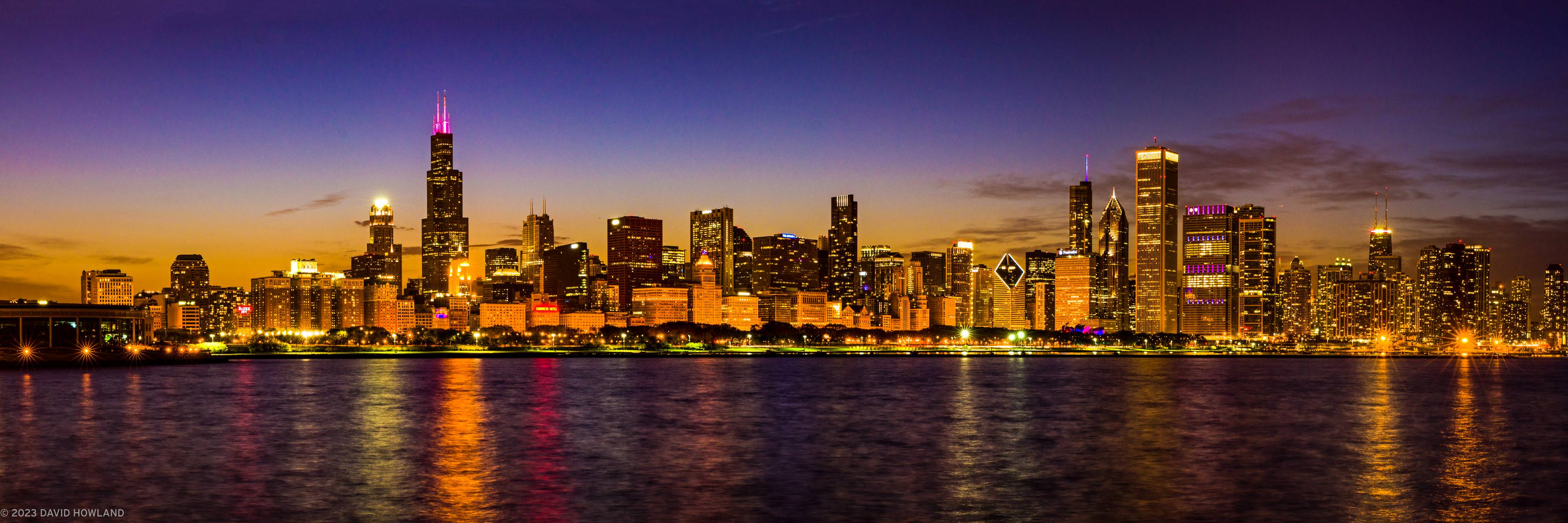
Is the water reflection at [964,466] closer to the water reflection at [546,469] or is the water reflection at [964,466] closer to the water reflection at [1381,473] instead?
the water reflection at [1381,473]

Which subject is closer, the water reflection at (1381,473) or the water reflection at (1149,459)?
the water reflection at (1381,473)

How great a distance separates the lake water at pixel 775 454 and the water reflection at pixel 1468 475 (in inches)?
8.2

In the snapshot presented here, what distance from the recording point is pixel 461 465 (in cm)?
4284

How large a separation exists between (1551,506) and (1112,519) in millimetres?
13527

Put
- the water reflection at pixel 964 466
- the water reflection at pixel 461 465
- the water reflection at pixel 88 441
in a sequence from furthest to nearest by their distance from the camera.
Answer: the water reflection at pixel 88 441, the water reflection at pixel 964 466, the water reflection at pixel 461 465

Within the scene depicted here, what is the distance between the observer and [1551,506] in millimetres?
35281

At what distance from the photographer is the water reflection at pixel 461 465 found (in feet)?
107

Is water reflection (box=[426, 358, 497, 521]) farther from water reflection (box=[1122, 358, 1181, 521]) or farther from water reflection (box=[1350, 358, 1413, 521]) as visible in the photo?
water reflection (box=[1350, 358, 1413, 521])

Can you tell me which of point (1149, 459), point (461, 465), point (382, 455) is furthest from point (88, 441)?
point (1149, 459)

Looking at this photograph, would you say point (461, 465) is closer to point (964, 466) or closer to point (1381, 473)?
point (964, 466)

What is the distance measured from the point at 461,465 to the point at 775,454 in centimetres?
1204

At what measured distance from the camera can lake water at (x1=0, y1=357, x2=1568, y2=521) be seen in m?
34.2

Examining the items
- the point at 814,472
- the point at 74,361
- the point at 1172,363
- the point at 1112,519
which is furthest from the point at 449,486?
the point at 1172,363

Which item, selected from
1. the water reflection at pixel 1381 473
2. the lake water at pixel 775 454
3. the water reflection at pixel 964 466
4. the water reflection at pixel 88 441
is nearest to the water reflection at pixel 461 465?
the lake water at pixel 775 454
